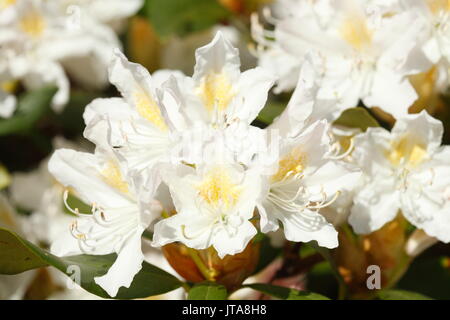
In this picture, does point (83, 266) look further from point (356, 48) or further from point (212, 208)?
point (356, 48)

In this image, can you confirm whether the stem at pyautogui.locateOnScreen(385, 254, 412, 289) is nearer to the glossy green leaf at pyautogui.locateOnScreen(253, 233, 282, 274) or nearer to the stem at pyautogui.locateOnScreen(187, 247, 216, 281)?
the glossy green leaf at pyautogui.locateOnScreen(253, 233, 282, 274)

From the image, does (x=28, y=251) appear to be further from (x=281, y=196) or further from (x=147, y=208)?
(x=281, y=196)

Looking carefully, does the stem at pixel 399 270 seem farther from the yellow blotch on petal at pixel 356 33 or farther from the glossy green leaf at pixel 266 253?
the yellow blotch on petal at pixel 356 33

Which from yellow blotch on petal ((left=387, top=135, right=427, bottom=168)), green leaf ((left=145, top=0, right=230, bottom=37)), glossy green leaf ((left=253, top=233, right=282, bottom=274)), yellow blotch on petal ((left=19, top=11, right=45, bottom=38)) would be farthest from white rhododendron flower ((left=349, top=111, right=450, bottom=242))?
yellow blotch on petal ((left=19, top=11, right=45, bottom=38))

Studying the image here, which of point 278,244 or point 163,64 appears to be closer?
point 278,244
